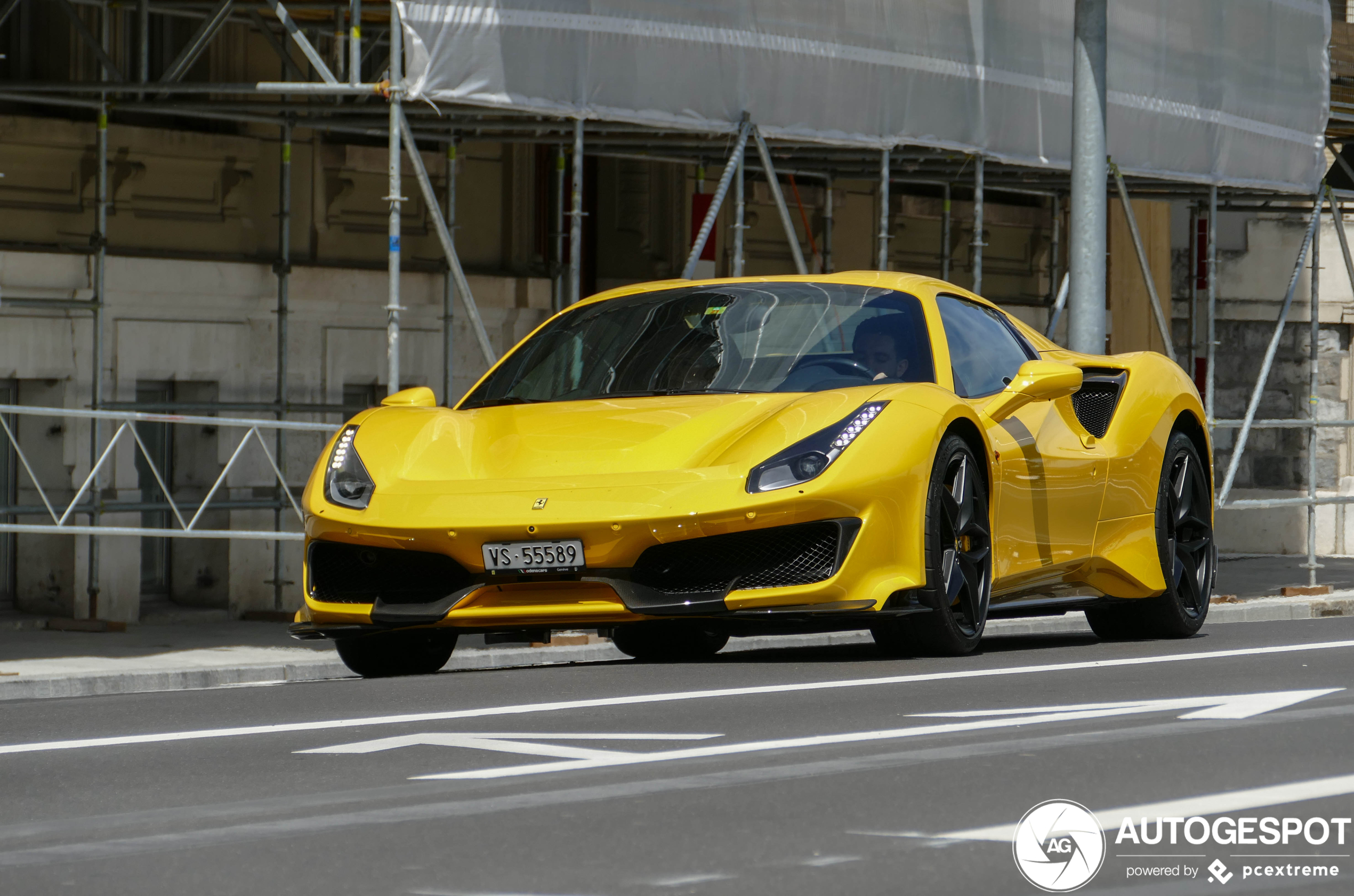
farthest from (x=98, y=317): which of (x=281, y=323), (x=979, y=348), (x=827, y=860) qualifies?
(x=827, y=860)

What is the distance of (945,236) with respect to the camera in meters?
22.2

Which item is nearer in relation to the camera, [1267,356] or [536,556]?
[536,556]

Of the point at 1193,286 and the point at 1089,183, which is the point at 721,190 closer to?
the point at 1089,183

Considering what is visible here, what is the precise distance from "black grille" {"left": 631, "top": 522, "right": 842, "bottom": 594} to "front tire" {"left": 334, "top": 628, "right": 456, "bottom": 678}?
105cm

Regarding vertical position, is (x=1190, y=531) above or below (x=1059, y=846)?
above

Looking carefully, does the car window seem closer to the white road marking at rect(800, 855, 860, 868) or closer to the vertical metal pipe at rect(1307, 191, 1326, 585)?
the white road marking at rect(800, 855, 860, 868)

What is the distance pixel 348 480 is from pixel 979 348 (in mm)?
2588

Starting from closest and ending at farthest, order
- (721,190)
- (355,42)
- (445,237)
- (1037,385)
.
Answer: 1. (1037,385)
2. (355,42)
3. (445,237)
4. (721,190)

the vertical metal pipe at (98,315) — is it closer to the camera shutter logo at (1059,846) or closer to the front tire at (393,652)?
the front tire at (393,652)

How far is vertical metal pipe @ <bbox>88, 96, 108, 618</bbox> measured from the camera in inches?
604

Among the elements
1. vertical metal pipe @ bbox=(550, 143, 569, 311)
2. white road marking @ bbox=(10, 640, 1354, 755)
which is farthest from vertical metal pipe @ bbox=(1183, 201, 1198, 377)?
white road marking @ bbox=(10, 640, 1354, 755)

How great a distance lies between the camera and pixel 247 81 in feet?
54.0

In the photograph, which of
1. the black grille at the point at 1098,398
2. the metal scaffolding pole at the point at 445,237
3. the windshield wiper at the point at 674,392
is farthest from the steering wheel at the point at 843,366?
the metal scaffolding pole at the point at 445,237

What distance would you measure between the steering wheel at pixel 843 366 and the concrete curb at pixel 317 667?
1739 millimetres
